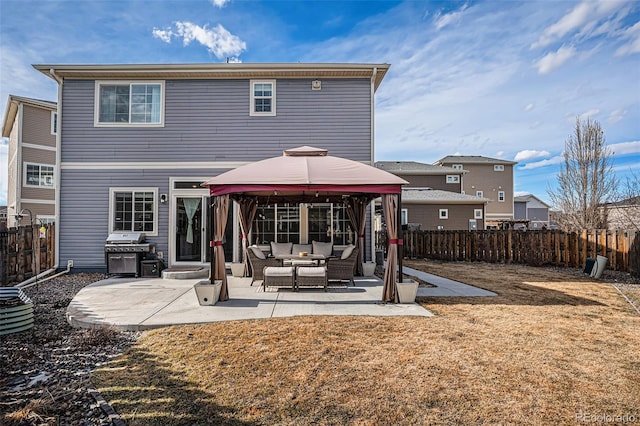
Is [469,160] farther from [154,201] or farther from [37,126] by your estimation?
[37,126]

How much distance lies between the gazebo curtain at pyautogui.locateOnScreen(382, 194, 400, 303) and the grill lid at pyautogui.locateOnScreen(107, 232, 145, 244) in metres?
7.23

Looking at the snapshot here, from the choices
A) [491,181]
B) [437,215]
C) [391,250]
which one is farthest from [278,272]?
[491,181]

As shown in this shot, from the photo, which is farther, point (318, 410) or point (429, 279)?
point (429, 279)

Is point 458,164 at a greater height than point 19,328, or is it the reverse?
point 458,164

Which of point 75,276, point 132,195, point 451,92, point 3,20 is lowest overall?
point 75,276

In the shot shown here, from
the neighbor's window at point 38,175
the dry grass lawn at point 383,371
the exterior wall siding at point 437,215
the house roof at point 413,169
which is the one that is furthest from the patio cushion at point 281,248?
the neighbor's window at point 38,175

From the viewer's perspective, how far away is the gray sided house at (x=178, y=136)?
10.2m

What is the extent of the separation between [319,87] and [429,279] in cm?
650

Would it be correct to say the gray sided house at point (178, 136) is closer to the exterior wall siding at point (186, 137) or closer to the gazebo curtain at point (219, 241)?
the exterior wall siding at point (186, 137)

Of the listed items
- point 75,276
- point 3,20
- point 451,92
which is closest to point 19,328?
point 75,276

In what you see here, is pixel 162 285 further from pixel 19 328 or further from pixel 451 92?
pixel 451 92

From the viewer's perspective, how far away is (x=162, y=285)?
8281mm

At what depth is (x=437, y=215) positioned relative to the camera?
71.7 feet

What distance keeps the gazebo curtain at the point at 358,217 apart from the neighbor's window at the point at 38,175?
19.0m
